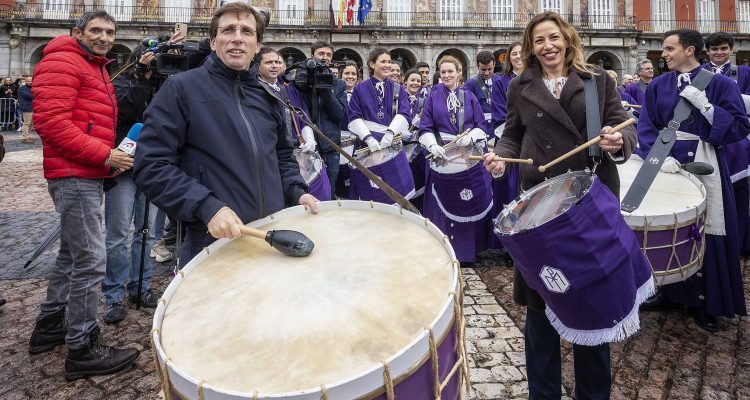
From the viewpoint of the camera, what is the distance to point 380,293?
142 cm

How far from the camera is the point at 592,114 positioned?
7.06 feet

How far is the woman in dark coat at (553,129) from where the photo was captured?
2.21m

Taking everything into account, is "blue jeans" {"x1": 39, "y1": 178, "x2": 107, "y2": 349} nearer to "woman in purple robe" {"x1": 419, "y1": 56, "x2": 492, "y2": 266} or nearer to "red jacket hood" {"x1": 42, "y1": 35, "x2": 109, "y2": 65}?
"red jacket hood" {"x1": 42, "y1": 35, "x2": 109, "y2": 65}

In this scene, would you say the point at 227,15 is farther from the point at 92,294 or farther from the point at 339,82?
the point at 339,82

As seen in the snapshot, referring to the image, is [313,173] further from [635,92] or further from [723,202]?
[635,92]

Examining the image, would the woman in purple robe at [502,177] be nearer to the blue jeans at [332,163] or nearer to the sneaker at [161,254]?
the blue jeans at [332,163]

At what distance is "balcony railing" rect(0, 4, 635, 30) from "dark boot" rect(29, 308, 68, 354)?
25446mm

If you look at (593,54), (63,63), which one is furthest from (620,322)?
(593,54)

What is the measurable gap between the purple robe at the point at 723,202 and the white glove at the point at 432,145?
1.95m

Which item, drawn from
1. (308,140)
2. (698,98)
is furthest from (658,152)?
(308,140)

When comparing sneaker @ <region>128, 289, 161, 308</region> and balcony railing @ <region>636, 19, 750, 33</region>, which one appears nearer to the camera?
sneaker @ <region>128, 289, 161, 308</region>

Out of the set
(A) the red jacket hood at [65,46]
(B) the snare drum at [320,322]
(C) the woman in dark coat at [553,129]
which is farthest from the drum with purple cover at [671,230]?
(A) the red jacket hood at [65,46]

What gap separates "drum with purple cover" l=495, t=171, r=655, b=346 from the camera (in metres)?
1.68

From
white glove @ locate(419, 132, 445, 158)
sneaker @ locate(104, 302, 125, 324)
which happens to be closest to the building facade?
white glove @ locate(419, 132, 445, 158)
